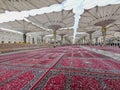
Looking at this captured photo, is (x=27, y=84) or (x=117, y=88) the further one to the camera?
(x=27, y=84)

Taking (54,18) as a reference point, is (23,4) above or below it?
below

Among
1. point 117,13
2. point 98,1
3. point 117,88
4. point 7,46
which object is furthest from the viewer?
point 117,13

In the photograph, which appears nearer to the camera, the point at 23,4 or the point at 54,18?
the point at 23,4

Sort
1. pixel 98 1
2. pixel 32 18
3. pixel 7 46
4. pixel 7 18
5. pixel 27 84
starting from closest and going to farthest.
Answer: pixel 27 84 < pixel 7 46 < pixel 98 1 < pixel 32 18 < pixel 7 18

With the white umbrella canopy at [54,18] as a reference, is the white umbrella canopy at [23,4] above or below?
below

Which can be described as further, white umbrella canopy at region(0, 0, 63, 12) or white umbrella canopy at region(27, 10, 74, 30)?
white umbrella canopy at region(27, 10, 74, 30)

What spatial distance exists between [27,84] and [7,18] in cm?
2781

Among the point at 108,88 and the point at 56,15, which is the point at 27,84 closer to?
the point at 108,88

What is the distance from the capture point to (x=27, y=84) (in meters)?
2.68

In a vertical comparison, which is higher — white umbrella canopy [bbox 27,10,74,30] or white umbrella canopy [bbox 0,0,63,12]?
white umbrella canopy [bbox 27,10,74,30]

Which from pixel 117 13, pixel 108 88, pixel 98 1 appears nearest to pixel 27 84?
pixel 108 88

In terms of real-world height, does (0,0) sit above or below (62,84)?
above

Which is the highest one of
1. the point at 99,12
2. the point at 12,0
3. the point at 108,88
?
the point at 99,12

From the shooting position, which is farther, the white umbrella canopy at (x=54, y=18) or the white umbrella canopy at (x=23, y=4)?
the white umbrella canopy at (x=54, y=18)
